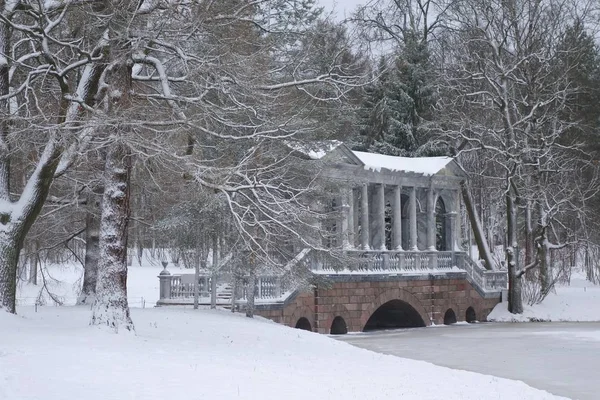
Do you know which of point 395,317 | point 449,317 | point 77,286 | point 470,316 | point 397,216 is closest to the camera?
point 77,286

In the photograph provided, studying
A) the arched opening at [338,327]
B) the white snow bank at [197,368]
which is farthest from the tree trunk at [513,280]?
the white snow bank at [197,368]

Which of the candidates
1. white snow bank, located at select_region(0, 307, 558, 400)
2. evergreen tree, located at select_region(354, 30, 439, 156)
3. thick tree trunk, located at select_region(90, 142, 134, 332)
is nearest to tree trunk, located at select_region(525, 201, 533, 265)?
evergreen tree, located at select_region(354, 30, 439, 156)

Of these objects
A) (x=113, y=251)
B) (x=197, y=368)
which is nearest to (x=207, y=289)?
(x=113, y=251)

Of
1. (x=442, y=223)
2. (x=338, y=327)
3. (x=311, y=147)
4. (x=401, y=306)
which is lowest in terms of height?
(x=338, y=327)

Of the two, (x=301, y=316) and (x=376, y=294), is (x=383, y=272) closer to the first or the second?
(x=376, y=294)

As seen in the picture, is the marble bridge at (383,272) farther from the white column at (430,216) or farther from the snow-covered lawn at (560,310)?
the snow-covered lawn at (560,310)

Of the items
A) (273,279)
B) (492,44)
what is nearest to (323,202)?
(273,279)

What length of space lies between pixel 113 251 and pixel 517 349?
12729mm

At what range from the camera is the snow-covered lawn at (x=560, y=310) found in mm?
36875

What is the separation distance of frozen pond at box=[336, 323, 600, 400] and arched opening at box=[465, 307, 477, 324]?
332 centimetres

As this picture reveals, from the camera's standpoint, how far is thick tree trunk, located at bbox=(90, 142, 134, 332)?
612 inches

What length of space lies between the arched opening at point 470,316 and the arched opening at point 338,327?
331 inches

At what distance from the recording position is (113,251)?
15656 millimetres

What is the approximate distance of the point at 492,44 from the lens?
3744 centimetres
